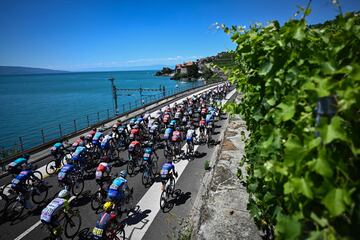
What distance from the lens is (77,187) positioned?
1140 cm

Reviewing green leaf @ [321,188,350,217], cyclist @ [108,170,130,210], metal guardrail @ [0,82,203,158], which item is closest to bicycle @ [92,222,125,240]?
cyclist @ [108,170,130,210]

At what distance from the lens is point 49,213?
7.19 metres

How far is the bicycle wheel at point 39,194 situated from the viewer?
10540mm

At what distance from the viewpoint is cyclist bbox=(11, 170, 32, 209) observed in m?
9.44

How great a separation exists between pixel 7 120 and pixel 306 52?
7084 cm

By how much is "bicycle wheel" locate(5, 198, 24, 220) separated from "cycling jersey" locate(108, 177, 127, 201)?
172 inches

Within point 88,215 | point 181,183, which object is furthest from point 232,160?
point 88,215

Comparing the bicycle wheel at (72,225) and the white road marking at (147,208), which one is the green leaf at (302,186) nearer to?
the white road marking at (147,208)

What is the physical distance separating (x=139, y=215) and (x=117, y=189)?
1739mm

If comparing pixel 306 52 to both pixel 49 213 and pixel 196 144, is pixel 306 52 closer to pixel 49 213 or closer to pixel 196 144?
pixel 49 213

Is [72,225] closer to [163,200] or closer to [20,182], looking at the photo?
[20,182]

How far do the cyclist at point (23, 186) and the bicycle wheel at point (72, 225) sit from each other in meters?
2.29

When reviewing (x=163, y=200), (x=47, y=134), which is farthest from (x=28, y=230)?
(x=47, y=134)

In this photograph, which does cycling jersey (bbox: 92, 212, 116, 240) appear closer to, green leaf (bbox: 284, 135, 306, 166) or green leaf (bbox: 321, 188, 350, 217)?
green leaf (bbox: 284, 135, 306, 166)
